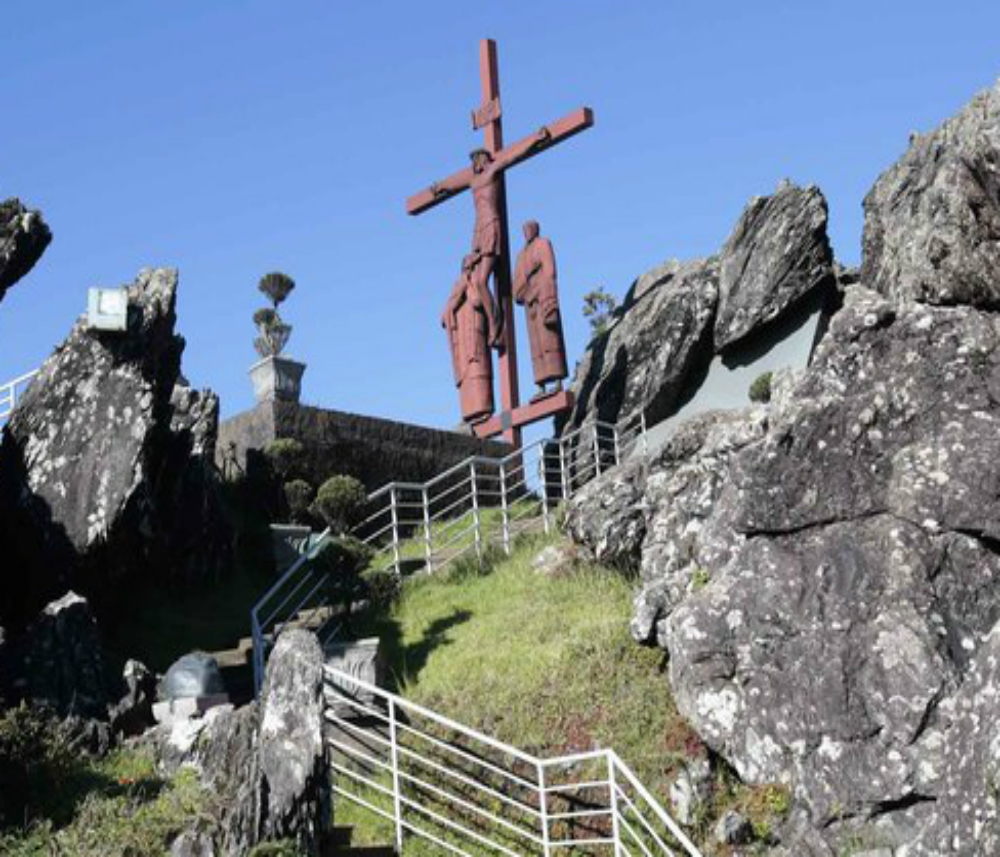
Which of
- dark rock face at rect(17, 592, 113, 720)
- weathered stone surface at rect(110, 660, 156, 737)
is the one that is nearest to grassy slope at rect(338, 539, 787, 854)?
weathered stone surface at rect(110, 660, 156, 737)

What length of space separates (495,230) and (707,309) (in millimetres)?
4168

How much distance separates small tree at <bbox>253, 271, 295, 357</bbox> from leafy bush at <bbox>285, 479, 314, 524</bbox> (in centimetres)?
318

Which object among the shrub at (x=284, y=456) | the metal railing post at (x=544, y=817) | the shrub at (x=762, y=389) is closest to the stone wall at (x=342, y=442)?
the shrub at (x=284, y=456)

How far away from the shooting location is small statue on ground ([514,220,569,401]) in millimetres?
25031

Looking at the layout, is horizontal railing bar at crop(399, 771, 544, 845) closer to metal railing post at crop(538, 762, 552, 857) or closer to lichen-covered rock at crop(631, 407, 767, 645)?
metal railing post at crop(538, 762, 552, 857)

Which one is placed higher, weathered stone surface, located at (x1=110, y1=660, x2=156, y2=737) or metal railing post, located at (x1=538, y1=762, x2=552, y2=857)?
weathered stone surface, located at (x1=110, y1=660, x2=156, y2=737)

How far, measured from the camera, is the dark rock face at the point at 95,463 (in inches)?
698

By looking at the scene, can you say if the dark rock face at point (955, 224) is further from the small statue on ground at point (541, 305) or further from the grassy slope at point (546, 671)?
the small statue on ground at point (541, 305)

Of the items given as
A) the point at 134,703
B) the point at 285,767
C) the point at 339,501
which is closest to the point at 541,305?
the point at 339,501

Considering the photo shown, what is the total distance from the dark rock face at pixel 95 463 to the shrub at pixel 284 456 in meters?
3.57

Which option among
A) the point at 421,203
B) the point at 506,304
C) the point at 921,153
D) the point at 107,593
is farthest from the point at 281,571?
the point at 921,153

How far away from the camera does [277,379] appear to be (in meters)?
25.1

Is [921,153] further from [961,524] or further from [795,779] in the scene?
[795,779]

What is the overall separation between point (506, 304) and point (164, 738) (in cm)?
1344
